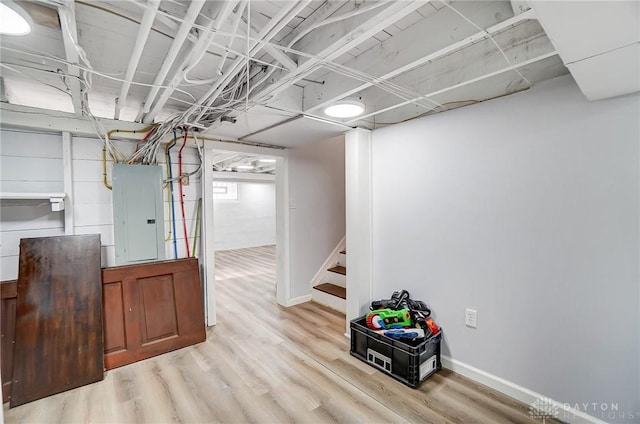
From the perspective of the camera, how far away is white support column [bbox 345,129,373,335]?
2.62 meters

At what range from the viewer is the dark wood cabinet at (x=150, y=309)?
2336 mm

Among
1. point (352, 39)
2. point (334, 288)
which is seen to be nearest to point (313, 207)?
point (334, 288)

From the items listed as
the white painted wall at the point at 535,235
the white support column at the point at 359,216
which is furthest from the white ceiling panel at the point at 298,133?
the white painted wall at the point at 535,235

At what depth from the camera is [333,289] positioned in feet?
12.3

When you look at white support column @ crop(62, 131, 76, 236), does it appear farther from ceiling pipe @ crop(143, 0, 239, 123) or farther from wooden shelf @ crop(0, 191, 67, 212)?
ceiling pipe @ crop(143, 0, 239, 123)

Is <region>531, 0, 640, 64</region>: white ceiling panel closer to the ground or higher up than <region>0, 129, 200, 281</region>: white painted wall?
higher up

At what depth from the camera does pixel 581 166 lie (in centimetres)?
161

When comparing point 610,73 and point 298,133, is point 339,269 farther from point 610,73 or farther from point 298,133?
point 610,73

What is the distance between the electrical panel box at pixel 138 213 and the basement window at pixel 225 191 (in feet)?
18.7

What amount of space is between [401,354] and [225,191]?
24.2ft

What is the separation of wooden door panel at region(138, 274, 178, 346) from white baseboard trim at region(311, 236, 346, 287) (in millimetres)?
1831

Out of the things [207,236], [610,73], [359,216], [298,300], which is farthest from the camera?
[298,300]

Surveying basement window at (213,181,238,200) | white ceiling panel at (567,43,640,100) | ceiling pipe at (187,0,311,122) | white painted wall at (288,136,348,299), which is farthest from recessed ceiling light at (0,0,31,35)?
basement window at (213,181,238,200)

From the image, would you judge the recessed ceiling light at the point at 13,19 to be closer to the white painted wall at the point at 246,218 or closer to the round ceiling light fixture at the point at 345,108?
the round ceiling light fixture at the point at 345,108
